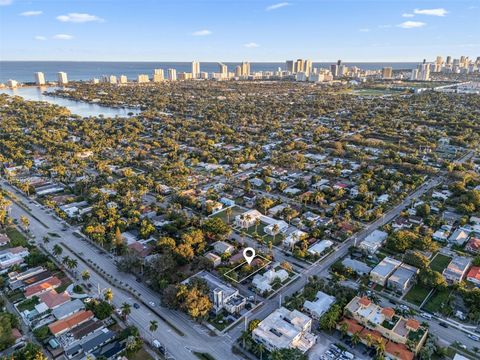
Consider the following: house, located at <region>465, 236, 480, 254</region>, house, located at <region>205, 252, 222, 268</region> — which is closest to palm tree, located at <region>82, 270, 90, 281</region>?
house, located at <region>205, 252, 222, 268</region>

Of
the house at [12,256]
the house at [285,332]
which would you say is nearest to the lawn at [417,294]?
the house at [285,332]

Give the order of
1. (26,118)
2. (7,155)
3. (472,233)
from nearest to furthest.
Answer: (472,233) < (7,155) < (26,118)

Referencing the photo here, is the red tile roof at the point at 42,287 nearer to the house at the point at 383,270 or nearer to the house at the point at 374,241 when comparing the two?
the house at the point at 383,270

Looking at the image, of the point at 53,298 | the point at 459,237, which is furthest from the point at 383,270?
the point at 53,298

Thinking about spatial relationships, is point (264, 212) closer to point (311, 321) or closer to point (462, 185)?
point (311, 321)

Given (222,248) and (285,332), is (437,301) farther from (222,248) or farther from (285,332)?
(222,248)

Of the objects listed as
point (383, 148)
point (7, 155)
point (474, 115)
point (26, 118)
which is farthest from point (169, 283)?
point (474, 115)
